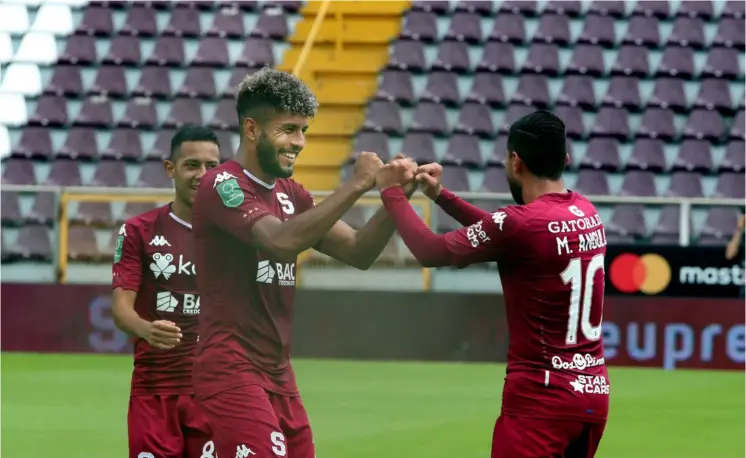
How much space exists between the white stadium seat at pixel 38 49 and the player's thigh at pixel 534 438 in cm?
1590

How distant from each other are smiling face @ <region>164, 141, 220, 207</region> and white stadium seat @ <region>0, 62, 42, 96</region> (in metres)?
13.6

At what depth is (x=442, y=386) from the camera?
1209cm

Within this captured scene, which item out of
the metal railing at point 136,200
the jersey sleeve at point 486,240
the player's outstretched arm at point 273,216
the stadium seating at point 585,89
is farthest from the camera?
the stadium seating at point 585,89

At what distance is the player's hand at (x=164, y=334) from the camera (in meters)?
5.35

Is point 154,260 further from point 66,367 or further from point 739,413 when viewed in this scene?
point 66,367

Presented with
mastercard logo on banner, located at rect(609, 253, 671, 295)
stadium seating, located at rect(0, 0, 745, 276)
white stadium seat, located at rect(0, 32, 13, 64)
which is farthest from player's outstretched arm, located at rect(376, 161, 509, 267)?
white stadium seat, located at rect(0, 32, 13, 64)

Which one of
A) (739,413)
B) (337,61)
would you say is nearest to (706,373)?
(739,413)

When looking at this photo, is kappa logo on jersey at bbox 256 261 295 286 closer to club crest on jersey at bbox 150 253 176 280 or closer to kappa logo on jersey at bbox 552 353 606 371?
kappa logo on jersey at bbox 552 353 606 371

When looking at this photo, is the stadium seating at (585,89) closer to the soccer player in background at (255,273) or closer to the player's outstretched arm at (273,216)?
the soccer player in background at (255,273)

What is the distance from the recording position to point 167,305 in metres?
6.03

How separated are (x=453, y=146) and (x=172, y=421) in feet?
39.0

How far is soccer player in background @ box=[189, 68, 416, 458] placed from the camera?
469 centimetres

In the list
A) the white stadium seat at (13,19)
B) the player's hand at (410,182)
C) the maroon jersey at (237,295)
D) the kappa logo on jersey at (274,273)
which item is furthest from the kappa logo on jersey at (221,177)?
the white stadium seat at (13,19)

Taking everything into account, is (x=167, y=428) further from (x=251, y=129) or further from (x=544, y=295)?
(x=544, y=295)
